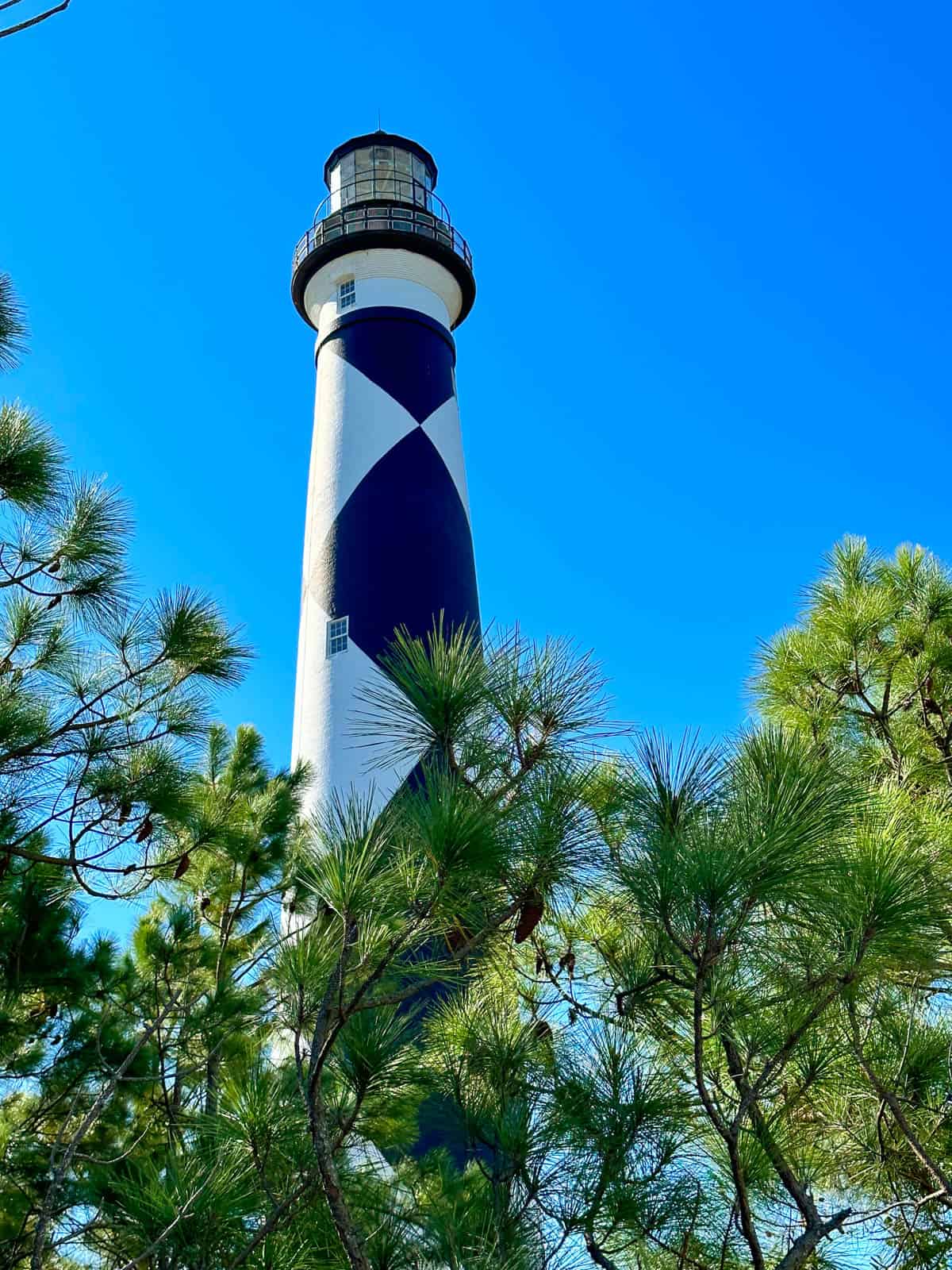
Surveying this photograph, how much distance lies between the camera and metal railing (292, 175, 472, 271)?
11.8 meters

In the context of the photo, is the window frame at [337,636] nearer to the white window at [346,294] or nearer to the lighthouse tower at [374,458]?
the lighthouse tower at [374,458]

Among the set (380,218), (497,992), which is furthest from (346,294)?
(497,992)

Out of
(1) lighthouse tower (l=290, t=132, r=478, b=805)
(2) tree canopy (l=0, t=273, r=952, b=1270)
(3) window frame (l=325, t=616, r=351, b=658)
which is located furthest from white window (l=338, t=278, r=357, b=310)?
(2) tree canopy (l=0, t=273, r=952, b=1270)

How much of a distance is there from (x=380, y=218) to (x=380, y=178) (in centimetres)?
150

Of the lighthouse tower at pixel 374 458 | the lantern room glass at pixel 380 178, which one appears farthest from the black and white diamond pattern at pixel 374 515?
the lantern room glass at pixel 380 178

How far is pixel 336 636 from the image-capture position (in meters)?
9.65

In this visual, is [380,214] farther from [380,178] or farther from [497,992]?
[497,992]

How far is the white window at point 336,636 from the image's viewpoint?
9.59 m

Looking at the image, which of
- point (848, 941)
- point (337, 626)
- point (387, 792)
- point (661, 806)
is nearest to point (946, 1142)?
point (848, 941)

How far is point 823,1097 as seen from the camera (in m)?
3.55

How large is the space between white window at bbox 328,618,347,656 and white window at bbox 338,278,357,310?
3.37 m

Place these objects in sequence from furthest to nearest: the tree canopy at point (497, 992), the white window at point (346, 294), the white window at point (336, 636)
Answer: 1. the white window at point (346, 294)
2. the white window at point (336, 636)
3. the tree canopy at point (497, 992)

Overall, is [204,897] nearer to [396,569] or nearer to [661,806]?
[661,806]

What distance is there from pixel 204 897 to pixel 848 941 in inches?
148
